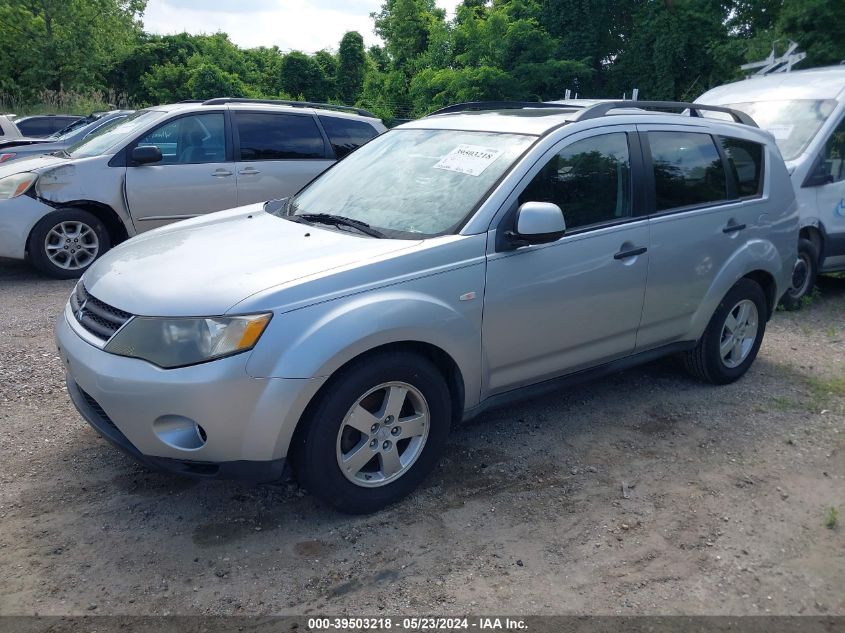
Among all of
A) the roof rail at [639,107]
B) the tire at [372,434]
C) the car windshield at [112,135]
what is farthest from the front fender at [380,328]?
the car windshield at [112,135]

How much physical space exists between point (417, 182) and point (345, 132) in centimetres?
496

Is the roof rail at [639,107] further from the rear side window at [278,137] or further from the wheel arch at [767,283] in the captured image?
the rear side window at [278,137]

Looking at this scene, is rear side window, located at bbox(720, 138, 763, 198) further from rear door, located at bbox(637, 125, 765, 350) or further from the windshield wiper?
the windshield wiper

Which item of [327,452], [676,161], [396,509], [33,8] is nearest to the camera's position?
[327,452]

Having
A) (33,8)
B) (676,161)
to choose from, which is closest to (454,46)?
(33,8)

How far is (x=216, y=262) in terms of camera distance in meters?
3.45

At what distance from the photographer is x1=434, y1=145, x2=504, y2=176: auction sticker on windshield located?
12.8 ft

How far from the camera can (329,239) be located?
3.66m

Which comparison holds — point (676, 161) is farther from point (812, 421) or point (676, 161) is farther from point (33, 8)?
point (33, 8)

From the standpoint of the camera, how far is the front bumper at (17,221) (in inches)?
285

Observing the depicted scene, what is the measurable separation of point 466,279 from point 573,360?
964mm

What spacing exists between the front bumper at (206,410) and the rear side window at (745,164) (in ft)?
10.9

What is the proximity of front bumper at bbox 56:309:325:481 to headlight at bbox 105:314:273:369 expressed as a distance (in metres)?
0.04

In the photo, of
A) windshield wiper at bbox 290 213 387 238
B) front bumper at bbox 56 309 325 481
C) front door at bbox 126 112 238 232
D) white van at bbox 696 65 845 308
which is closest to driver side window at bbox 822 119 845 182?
white van at bbox 696 65 845 308
